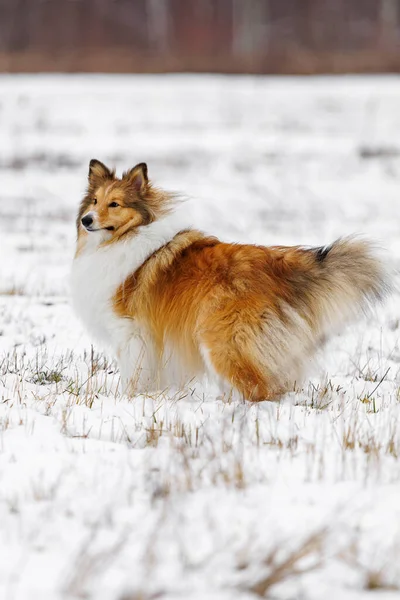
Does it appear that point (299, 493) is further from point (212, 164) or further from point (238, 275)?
point (212, 164)

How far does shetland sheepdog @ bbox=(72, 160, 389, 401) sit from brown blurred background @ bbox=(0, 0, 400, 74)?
2323 cm

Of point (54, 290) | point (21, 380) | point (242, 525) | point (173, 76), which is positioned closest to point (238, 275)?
point (21, 380)

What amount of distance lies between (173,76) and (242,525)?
24138mm

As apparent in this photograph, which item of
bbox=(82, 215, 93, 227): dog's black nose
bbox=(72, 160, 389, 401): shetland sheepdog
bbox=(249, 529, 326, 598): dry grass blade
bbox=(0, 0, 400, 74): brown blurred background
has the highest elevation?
bbox=(0, 0, 400, 74): brown blurred background

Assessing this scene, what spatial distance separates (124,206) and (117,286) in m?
0.55

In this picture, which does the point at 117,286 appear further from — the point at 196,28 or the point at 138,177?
the point at 196,28

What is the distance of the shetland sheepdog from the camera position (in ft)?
15.9

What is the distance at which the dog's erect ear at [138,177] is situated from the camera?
18.2ft

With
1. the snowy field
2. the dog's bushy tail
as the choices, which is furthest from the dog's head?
the dog's bushy tail

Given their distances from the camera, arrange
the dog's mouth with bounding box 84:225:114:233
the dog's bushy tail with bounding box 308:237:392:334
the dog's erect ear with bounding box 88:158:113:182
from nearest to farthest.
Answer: the dog's bushy tail with bounding box 308:237:392:334 < the dog's mouth with bounding box 84:225:114:233 < the dog's erect ear with bounding box 88:158:113:182

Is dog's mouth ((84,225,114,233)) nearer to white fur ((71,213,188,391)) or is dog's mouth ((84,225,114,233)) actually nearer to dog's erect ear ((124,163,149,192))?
white fur ((71,213,188,391))

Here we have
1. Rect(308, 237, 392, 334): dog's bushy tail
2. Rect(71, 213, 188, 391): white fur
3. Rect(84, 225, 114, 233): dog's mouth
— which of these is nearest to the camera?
Rect(308, 237, 392, 334): dog's bushy tail

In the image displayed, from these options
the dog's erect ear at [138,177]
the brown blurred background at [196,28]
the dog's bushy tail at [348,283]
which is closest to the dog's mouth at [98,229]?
the dog's erect ear at [138,177]

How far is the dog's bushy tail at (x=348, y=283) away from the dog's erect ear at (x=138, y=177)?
1392 mm
